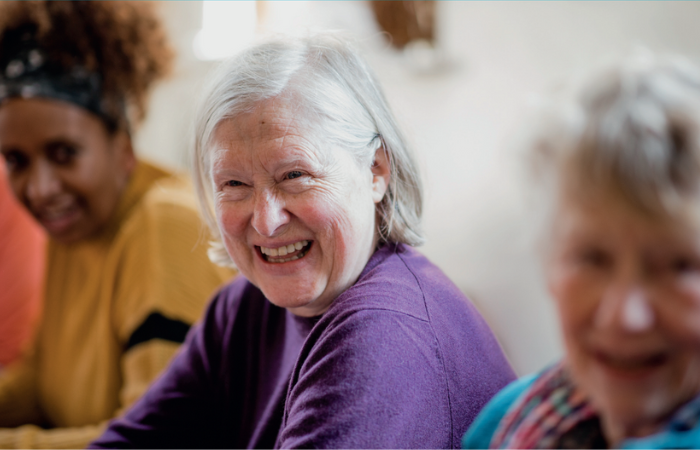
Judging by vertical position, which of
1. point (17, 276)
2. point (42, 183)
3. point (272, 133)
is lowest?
point (17, 276)

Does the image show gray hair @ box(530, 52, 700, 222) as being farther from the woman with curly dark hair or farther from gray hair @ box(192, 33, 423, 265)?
the woman with curly dark hair

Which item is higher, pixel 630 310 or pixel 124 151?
pixel 630 310

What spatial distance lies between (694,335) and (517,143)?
7.0 inches

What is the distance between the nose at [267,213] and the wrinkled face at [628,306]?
17.8 inches

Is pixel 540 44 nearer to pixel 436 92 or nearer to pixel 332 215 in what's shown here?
pixel 436 92

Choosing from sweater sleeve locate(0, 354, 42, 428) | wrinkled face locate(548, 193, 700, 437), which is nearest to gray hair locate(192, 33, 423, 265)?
wrinkled face locate(548, 193, 700, 437)

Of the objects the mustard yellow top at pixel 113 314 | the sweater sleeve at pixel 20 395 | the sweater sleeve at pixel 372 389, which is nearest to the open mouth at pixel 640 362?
the sweater sleeve at pixel 372 389

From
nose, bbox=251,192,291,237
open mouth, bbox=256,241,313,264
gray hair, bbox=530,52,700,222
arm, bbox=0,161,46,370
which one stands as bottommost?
arm, bbox=0,161,46,370

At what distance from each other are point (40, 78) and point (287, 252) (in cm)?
100

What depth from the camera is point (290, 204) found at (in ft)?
2.65

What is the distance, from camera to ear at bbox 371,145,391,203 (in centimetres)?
88

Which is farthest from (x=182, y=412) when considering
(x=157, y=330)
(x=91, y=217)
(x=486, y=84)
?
(x=486, y=84)

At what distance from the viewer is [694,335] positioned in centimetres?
38

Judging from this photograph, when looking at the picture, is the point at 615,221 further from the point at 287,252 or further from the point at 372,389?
the point at 287,252
